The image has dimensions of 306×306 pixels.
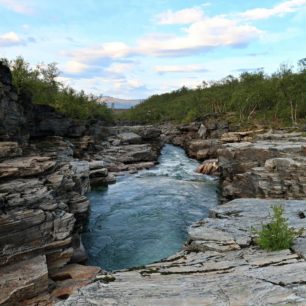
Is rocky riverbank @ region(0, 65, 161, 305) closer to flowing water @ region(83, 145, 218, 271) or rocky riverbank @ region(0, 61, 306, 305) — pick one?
rocky riverbank @ region(0, 61, 306, 305)

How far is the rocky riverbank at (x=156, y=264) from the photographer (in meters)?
8.34

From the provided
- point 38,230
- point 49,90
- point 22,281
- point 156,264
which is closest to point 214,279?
point 156,264

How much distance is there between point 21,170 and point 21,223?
4580 mm

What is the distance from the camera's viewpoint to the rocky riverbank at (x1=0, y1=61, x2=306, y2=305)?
834cm

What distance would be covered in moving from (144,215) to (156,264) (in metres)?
16.6

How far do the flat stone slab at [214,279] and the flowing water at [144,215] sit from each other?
768 centimetres

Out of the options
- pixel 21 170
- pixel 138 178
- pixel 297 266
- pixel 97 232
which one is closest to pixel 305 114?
pixel 138 178

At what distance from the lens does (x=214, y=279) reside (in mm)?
9172

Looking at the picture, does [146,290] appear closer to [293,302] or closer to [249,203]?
[293,302]

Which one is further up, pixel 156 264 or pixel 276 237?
pixel 276 237

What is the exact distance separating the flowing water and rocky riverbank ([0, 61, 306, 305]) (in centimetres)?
189

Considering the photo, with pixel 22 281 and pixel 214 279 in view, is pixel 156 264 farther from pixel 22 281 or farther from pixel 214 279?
pixel 22 281

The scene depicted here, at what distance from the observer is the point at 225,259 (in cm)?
1145

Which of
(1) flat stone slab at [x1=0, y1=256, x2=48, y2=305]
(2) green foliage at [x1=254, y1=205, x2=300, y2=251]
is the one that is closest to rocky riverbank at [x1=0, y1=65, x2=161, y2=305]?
(1) flat stone slab at [x1=0, y1=256, x2=48, y2=305]
